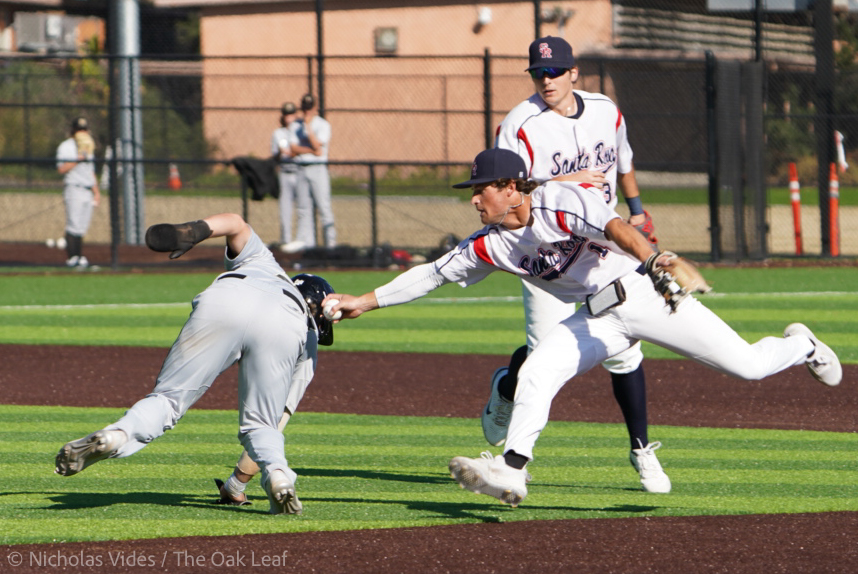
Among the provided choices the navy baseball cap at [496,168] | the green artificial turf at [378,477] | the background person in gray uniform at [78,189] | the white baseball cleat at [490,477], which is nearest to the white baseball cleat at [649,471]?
the green artificial turf at [378,477]

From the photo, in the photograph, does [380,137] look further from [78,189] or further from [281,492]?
[281,492]

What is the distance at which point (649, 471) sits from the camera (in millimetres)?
5836

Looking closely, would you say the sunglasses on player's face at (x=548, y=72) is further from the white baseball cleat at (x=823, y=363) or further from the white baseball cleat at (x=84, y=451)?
the white baseball cleat at (x=84, y=451)

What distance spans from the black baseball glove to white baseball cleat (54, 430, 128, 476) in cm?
75

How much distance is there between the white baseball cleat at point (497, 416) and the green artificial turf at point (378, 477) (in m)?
0.29

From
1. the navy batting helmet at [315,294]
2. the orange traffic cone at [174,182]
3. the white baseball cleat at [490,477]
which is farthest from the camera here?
the orange traffic cone at [174,182]

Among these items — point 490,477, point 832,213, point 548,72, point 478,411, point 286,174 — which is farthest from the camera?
point 832,213

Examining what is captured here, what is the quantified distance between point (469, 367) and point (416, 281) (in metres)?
4.70

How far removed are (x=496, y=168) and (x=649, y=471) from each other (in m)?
1.72

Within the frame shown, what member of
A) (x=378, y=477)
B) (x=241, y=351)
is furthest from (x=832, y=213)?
(x=241, y=351)

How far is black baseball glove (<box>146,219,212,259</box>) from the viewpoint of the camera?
4.75 meters

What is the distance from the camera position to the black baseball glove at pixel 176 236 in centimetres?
475

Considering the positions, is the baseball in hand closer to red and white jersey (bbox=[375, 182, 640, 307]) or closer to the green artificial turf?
red and white jersey (bbox=[375, 182, 640, 307])

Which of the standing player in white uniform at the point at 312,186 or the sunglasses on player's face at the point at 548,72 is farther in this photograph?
the standing player in white uniform at the point at 312,186
